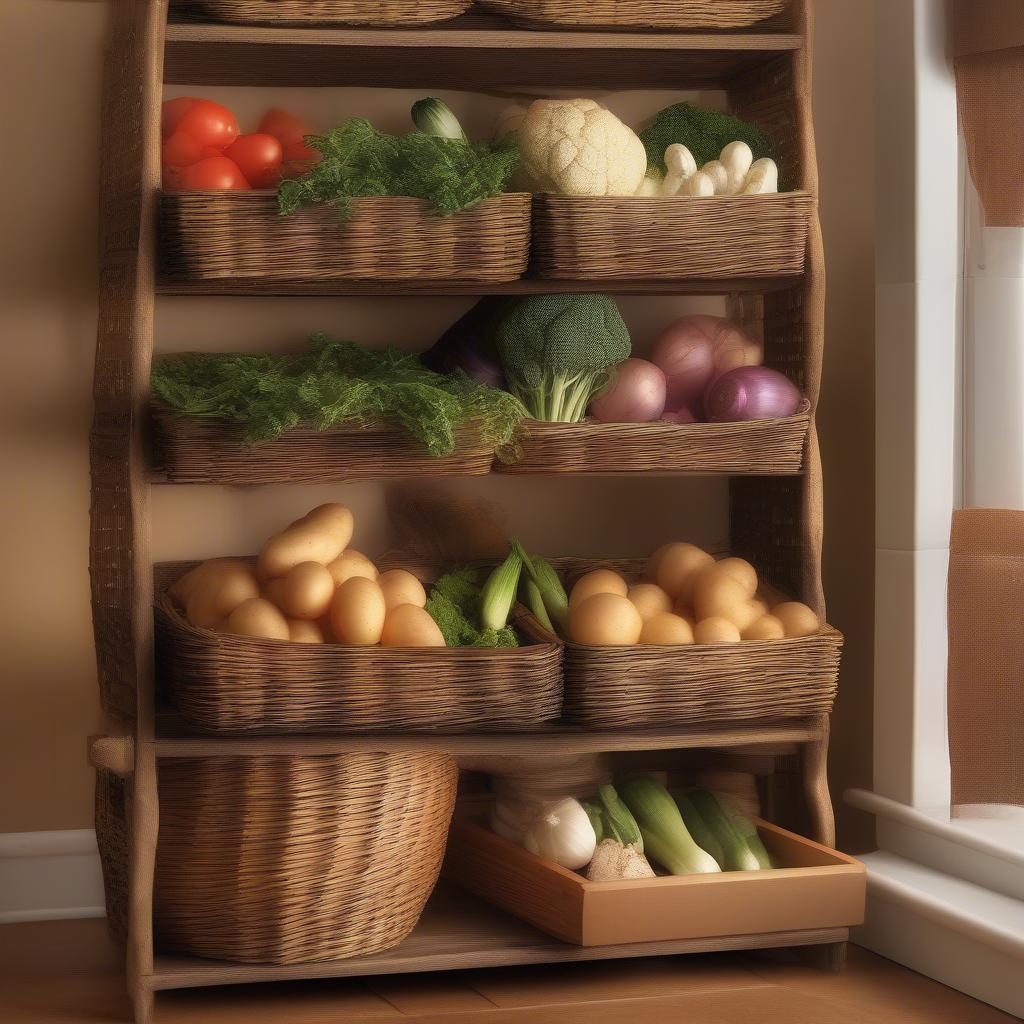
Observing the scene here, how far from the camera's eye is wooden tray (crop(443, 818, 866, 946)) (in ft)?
6.28

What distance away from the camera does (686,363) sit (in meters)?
2.12

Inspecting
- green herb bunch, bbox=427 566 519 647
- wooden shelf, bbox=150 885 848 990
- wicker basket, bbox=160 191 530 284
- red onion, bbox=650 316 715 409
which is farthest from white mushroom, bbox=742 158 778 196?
wooden shelf, bbox=150 885 848 990

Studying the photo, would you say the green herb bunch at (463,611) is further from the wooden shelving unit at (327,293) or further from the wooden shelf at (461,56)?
the wooden shelf at (461,56)

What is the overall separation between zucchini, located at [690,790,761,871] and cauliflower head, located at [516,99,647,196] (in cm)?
94

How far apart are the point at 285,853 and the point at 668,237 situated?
0.99 meters

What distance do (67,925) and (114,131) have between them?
1.24 metres

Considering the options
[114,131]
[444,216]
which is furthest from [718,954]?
[114,131]

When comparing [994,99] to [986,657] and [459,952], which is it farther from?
[459,952]

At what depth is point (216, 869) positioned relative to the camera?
6.19ft

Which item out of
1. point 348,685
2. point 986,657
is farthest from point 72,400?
point 986,657

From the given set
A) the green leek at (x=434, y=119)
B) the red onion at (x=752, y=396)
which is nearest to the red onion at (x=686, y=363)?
the red onion at (x=752, y=396)

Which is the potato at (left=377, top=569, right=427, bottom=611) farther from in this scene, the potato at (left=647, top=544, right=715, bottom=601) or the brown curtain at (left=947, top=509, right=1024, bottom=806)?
the brown curtain at (left=947, top=509, right=1024, bottom=806)

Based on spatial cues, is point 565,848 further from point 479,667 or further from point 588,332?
point 588,332

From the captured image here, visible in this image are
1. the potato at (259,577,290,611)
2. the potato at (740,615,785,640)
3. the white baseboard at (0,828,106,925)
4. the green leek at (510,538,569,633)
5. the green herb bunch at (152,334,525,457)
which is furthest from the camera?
the white baseboard at (0,828,106,925)
